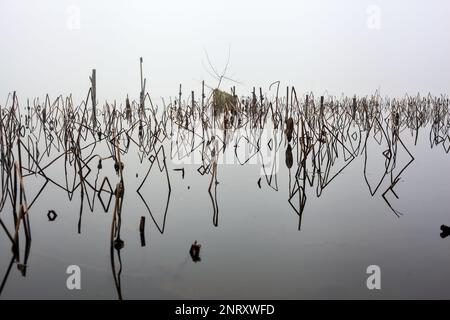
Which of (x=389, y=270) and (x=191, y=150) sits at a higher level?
(x=191, y=150)

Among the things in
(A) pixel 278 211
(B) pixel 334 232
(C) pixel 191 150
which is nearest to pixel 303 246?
(B) pixel 334 232

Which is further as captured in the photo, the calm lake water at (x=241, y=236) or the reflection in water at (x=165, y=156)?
the reflection in water at (x=165, y=156)

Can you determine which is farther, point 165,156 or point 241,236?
point 165,156

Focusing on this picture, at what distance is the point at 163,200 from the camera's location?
1.49m

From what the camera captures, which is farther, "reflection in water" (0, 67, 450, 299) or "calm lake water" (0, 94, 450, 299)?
"reflection in water" (0, 67, 450, 299)

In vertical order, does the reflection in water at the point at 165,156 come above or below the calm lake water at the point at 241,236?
above

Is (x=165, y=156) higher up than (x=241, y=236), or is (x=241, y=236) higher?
(x=165, y=156)

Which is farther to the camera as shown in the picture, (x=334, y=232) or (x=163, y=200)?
(x=163, y=200)

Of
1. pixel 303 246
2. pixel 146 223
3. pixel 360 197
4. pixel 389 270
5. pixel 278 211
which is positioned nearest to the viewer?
pixel 389 270

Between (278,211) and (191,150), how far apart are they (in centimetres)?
104

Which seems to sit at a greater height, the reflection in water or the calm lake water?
the reflection in water
